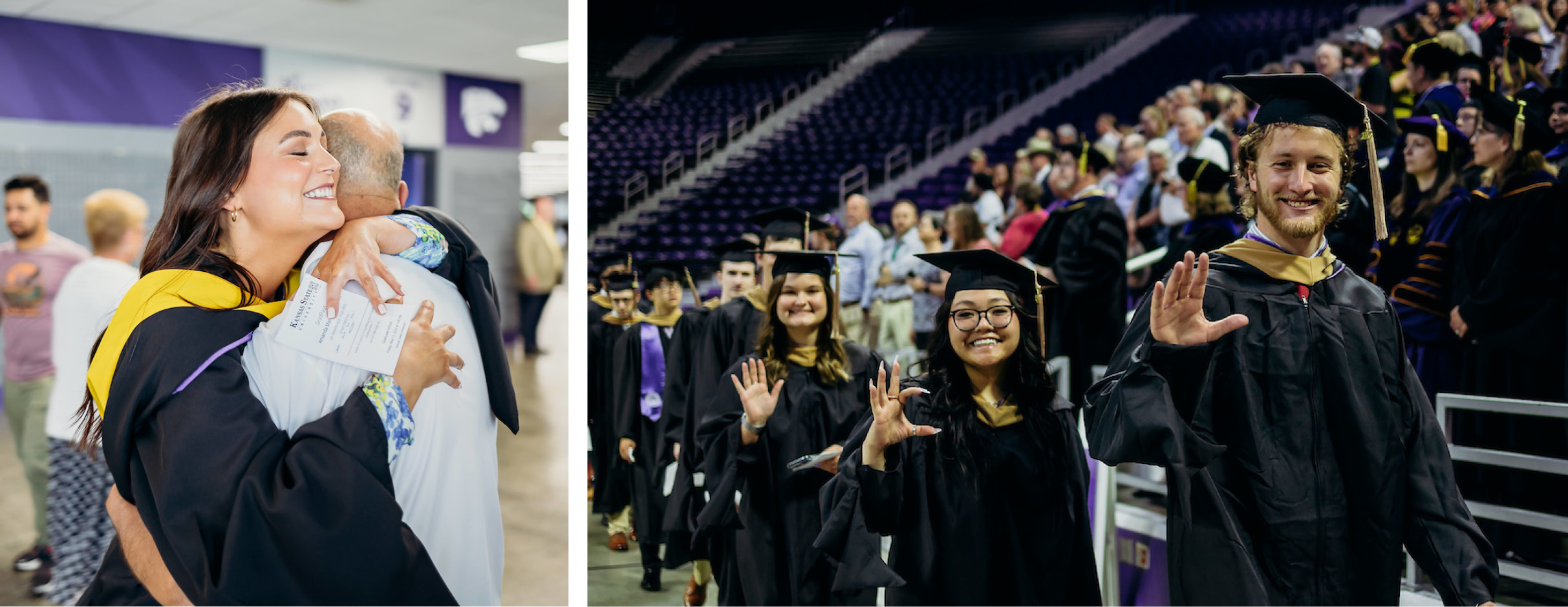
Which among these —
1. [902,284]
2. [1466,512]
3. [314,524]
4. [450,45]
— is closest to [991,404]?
[1466,512]

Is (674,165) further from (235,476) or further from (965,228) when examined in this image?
(235,476)

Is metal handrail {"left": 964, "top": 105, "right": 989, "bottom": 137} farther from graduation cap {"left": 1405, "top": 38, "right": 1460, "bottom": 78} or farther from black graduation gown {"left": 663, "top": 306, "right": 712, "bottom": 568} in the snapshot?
black graduation gown {"left": 663, "top": 306, "right": 712, "bottom": 568}

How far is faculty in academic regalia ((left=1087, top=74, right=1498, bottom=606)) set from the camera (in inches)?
76.4

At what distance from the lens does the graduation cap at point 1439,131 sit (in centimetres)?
382

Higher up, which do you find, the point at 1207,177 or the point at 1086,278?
the point at 1207,177

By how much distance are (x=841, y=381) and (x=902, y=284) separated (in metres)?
4.28

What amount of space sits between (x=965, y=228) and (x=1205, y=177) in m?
2.31

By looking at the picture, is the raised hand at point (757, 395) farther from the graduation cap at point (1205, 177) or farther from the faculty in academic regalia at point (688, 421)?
the graduation cap at point (1205, 177)

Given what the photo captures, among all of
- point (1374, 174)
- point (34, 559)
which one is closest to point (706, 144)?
point (34, 559)

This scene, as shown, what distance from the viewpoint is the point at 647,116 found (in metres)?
7.96

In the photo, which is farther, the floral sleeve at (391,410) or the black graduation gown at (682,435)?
the black graduation gown at (682,435)

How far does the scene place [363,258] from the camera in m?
1.84

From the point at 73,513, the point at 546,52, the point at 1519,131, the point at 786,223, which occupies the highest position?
the point at 546,52

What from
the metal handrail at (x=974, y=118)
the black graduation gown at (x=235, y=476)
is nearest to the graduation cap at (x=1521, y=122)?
the black graduation gown at (x=235, y=476)
